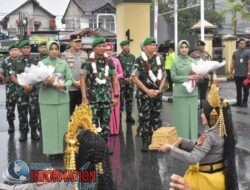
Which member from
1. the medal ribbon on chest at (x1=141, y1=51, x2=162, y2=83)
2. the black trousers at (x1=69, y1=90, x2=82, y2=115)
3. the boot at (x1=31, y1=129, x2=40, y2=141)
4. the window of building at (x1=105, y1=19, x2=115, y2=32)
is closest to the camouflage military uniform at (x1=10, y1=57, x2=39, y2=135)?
the boot at (x1=31, y1=129, x2=40, y2=141)

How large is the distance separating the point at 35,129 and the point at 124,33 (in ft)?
20.6

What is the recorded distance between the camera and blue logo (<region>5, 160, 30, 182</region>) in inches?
225

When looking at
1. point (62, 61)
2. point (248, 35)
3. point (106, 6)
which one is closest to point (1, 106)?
point (62, 61)

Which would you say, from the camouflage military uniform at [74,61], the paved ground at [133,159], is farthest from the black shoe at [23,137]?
the camouflage military uniform at [74,61]

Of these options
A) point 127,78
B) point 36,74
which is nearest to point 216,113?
point 36,74

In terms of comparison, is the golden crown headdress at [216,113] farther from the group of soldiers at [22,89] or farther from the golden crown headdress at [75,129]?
the group of soldiers at [22,89]

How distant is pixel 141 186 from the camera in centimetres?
666

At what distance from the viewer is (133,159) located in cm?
816

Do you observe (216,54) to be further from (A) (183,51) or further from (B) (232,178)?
(B) (232,178)

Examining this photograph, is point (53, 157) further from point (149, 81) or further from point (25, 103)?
point (149, 81)

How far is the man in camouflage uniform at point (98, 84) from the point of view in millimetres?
8062

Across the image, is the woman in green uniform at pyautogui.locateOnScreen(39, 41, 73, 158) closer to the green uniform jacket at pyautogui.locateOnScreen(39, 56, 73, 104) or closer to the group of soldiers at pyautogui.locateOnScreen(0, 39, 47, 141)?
the green uniform jacket at pyautogui.locateOnScreen(39, 56, 73, 104)

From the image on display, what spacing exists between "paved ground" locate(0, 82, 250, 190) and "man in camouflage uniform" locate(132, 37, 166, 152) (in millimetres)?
657

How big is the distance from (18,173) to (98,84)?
2591 mm
